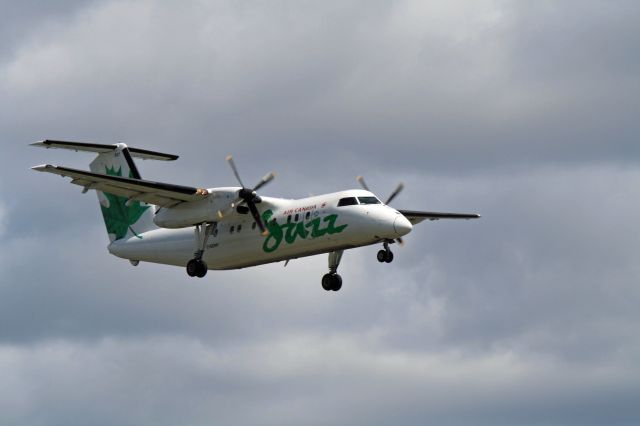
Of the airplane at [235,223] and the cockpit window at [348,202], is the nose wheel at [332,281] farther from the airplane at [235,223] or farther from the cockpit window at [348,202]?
the cockpit window at [348,202]

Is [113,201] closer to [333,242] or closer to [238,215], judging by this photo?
[238,215]

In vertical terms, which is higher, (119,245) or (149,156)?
(149,156)

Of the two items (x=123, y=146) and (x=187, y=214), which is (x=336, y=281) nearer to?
(x=187, y=214)

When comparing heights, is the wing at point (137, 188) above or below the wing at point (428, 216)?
below

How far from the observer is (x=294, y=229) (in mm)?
42125

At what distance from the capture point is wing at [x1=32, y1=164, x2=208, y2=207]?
41.2 m

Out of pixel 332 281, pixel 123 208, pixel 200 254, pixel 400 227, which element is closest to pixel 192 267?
pixel 200 254

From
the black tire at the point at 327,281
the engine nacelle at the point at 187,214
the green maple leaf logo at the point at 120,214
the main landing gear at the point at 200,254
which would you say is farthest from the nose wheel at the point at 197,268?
the black tire at the point at 327,281

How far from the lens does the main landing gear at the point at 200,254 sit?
43.5 m

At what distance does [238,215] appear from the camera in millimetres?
43562

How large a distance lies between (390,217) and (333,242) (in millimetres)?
2271

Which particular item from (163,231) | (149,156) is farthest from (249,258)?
(149,156)

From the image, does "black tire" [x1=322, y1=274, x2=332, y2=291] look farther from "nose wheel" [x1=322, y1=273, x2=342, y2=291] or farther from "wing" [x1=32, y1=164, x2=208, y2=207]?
"wing" [x1=32, y1=164, x2=208, y2=207]

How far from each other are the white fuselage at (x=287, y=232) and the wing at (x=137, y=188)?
2.86 ft
